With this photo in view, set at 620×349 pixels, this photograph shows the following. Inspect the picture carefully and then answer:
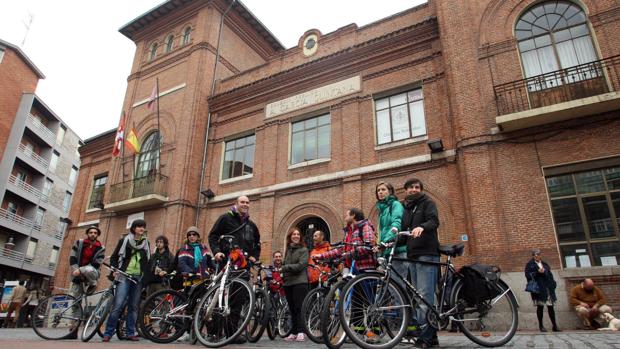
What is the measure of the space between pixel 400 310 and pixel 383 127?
958 centimetres

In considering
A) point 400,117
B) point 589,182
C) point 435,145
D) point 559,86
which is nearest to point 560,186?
point 589,182

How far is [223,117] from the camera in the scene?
16797 millimetres

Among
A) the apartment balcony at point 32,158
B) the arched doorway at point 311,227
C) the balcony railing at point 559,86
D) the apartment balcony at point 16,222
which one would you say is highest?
the apartment balcony at point 32,158

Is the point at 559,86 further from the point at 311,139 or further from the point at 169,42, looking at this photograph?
the point at 169,42

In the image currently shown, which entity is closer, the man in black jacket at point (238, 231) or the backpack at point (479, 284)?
the backpack at point (479, 284)

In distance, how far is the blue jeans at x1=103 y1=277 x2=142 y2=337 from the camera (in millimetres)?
5836

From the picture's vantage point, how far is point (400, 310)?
381 centimetres

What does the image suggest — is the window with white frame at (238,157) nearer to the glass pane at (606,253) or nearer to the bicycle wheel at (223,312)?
the bicycle wheel at (223,312)

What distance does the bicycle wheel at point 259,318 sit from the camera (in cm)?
494

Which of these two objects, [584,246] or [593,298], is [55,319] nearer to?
[593,298]

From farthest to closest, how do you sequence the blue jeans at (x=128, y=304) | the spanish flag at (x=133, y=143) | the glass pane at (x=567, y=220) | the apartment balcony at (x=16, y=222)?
the apartment balcony at (x=16, y=222) < the spanish flag at (x=133, y=143) < the glass pane at (x=567, y=220) < the blue jeans at (x=128, y=304)

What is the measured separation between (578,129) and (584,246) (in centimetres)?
282

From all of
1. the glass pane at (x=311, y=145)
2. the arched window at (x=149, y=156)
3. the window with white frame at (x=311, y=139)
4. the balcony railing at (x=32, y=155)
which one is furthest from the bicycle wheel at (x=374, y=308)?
the balcony railing at (x=32, y=155)

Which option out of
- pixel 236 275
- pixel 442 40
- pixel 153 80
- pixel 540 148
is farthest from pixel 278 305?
pixel 153 80
